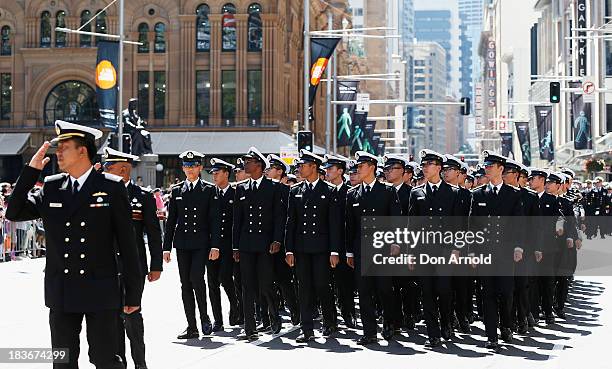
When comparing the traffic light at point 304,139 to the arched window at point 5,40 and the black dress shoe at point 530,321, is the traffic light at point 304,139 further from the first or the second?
the arched window at point 5,40

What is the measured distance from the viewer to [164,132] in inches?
2295

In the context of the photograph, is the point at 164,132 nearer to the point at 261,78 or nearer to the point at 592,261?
the point at 261,78

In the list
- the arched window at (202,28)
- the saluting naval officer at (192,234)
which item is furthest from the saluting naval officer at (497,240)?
the arched window at (202,28)

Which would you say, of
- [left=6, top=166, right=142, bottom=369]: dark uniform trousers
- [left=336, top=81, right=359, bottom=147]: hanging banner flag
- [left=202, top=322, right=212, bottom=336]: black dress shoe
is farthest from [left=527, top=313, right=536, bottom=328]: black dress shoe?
[left=336, top=81, right=359, bottom=147]: hanging banner flag

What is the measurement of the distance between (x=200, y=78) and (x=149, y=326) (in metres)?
45.5

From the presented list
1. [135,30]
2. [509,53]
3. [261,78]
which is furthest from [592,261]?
[509,53]

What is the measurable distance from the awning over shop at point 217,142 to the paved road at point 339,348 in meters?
40.2

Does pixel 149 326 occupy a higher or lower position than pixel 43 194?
lower

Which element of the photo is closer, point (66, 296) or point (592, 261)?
point (66, 296)

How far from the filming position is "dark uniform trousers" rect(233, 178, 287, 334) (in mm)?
12672

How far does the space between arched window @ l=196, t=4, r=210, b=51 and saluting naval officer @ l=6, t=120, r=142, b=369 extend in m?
52.1

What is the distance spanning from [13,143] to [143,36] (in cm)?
983

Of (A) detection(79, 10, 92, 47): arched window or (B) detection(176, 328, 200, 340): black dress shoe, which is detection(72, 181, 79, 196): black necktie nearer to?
(B) detection(176, 328, 200, 340): black dress shoe

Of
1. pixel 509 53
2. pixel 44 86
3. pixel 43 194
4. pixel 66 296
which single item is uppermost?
pixel 509 53
